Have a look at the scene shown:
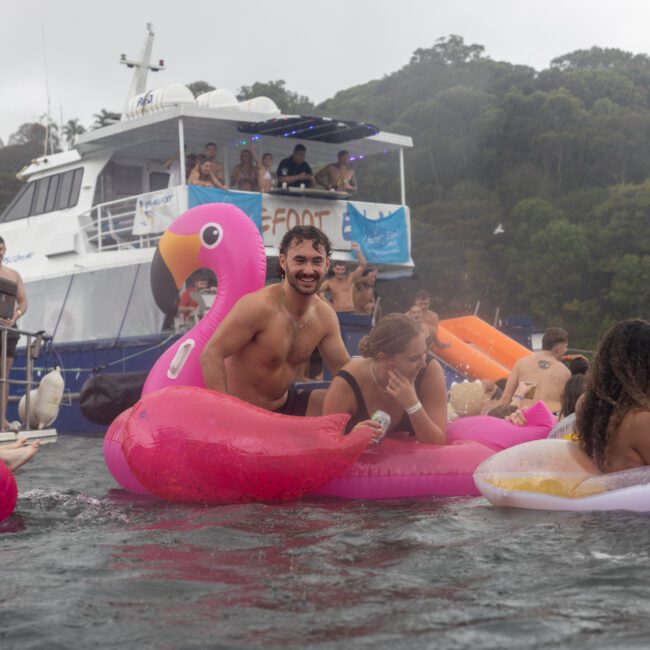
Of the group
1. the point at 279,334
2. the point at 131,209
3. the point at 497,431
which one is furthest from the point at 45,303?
the point at 497,431

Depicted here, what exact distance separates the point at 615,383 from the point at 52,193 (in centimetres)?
1278

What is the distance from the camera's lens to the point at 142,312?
1377 centimetres

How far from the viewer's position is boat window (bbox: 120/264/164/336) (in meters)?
13.7

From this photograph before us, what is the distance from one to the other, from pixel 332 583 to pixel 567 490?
1.89 meters

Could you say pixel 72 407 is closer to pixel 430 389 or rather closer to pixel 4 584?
pixel 430 389

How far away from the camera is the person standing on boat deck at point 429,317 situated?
13.9 m

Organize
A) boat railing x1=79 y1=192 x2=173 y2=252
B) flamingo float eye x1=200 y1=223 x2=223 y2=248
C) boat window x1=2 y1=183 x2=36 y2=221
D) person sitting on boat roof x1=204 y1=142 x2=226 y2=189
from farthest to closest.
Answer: boat window x1=2 y1=183 x2=36 y2=221 < boat railing x1=79 y1=192 x2=173 y2=252 < person sitting on boat roof x1=204 y1=142 x2=226 y2=189 < flamingo float eye x1=200 y1=223 x2=223 y2=248

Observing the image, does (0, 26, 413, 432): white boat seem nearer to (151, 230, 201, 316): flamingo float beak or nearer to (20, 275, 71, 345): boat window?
(20, 275, 71, 345): boat window

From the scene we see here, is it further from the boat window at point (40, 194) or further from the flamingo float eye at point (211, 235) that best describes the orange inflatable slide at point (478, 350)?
the flamingo float eye at point (211, 235)

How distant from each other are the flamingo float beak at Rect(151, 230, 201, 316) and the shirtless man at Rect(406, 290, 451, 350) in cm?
596

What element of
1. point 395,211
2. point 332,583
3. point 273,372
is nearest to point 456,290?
point 395,211

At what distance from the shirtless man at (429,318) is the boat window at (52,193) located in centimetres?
577

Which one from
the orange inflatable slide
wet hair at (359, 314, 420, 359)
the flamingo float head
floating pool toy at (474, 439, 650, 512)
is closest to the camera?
floating pool toy at (474, 439, 650, 512)

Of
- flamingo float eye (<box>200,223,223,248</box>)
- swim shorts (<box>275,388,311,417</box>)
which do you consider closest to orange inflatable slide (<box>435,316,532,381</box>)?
flamingo float eye (<box>200,223,223,248</box>)
